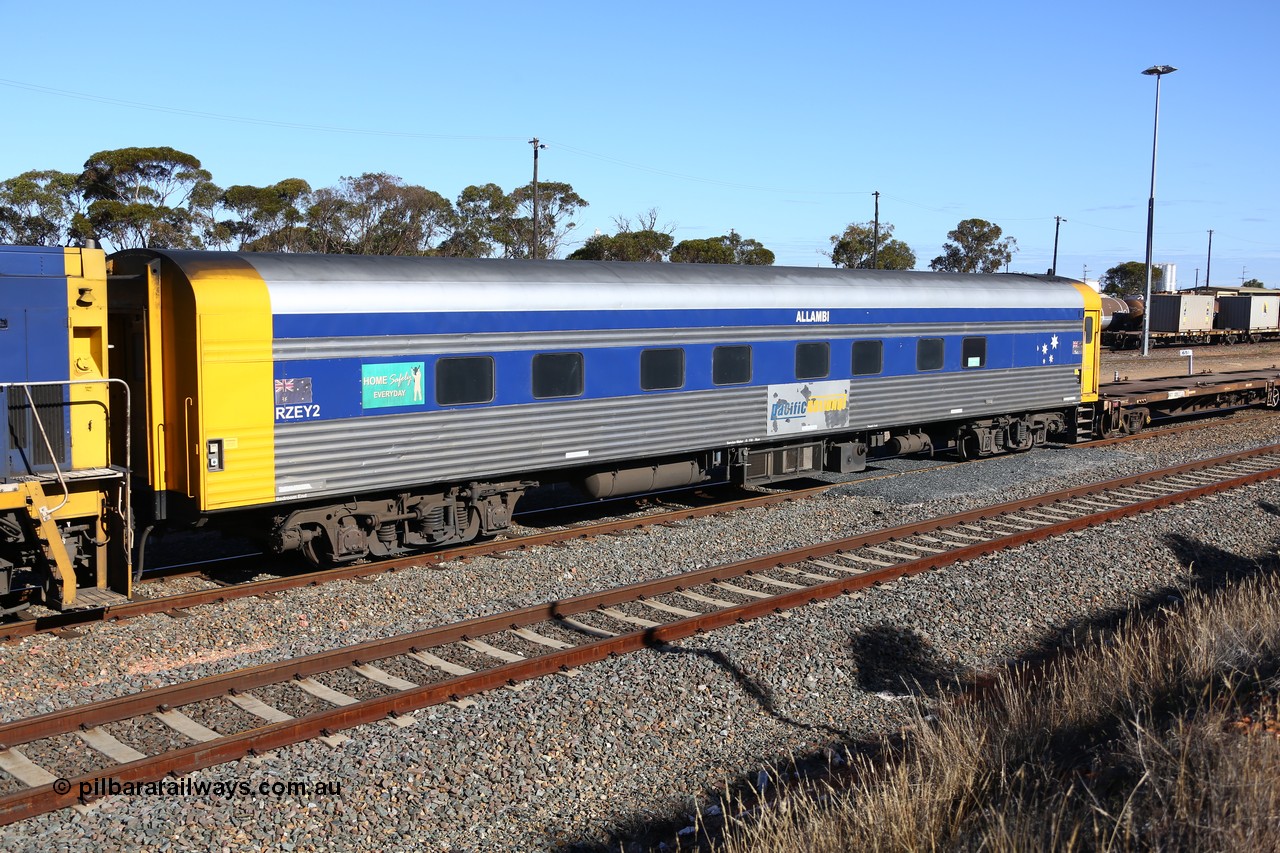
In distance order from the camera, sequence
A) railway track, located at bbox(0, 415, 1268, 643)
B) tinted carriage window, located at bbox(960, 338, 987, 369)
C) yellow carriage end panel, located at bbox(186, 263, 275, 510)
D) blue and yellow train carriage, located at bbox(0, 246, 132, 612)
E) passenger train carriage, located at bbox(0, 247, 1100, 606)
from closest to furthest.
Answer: blue and yellow train carriage, located at bbox(0, 246, 132, 612)
railway track, located at bbox(0, 415, 1268, 643)
passenger train carriage, located at bbox(0, 247, 1100, 606)
yellow carriage end panel, located at bbox(186, 263, 275, 510)
tinted carriage window, located at bbox(960, 338, 987, 369)

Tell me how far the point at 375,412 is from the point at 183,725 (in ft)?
14.7

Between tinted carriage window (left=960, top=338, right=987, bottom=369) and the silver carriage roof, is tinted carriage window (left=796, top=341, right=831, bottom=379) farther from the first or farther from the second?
tinted carriage window (left=960, top=338, right=987, bottom=369)

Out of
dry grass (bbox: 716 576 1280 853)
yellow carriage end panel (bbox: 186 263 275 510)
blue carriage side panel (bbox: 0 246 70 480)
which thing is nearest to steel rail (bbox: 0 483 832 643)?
yellow carriage end panel (bbox: 186 263 275 510)

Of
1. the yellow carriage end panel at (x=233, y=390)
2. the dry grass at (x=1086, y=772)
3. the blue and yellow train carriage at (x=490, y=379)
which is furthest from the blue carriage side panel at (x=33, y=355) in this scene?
the dry grass at (x=1086, y=772)

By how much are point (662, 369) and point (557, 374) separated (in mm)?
1646

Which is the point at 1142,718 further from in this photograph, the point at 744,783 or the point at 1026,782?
the point at 744,783

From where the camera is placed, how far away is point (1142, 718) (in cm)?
697

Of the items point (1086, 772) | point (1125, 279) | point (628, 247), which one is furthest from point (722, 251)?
point (1125, 279)

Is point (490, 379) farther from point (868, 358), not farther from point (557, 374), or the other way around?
point (868, 358)

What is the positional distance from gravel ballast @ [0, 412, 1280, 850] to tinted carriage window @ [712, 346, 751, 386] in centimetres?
192

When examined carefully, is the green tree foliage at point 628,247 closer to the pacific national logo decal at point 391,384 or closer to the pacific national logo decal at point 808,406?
the pacific national logo decal at point 808,406

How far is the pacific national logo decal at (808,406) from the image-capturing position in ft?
50.5

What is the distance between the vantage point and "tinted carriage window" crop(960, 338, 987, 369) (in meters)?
18.2

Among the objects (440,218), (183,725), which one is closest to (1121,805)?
(183,725)
